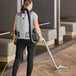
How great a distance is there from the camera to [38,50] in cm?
765

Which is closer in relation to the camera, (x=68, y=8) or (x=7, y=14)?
(x=7, y=14)

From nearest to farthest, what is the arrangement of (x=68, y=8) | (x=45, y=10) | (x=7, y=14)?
(x=7, y=14)
(x=45, y=10)
(x=68, y=8)

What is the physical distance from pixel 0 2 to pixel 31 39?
2677 millimetres

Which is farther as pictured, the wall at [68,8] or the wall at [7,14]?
A: the wall at [68,8]

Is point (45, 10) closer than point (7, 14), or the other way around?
point (7, 14)

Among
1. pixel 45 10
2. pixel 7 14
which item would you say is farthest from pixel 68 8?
pixel 7 14

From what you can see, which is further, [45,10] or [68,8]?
[68,8]

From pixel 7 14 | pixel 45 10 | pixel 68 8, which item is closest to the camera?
pixel 7 14

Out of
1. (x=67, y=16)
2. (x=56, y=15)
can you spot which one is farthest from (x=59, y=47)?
(x=67, y=16)

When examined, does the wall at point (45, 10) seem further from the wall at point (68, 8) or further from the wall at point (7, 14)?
the wall at point (68, 8)

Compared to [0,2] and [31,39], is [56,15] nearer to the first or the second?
[0,2]

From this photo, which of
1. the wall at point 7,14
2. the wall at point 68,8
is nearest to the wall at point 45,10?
the wall at point 7,14

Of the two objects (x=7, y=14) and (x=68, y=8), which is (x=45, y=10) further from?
(x=68, y=8)

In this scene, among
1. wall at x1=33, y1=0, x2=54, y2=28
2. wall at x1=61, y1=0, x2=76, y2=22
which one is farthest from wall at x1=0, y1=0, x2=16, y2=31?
wall at x1=61, y1=0, x2=76, y2=22
